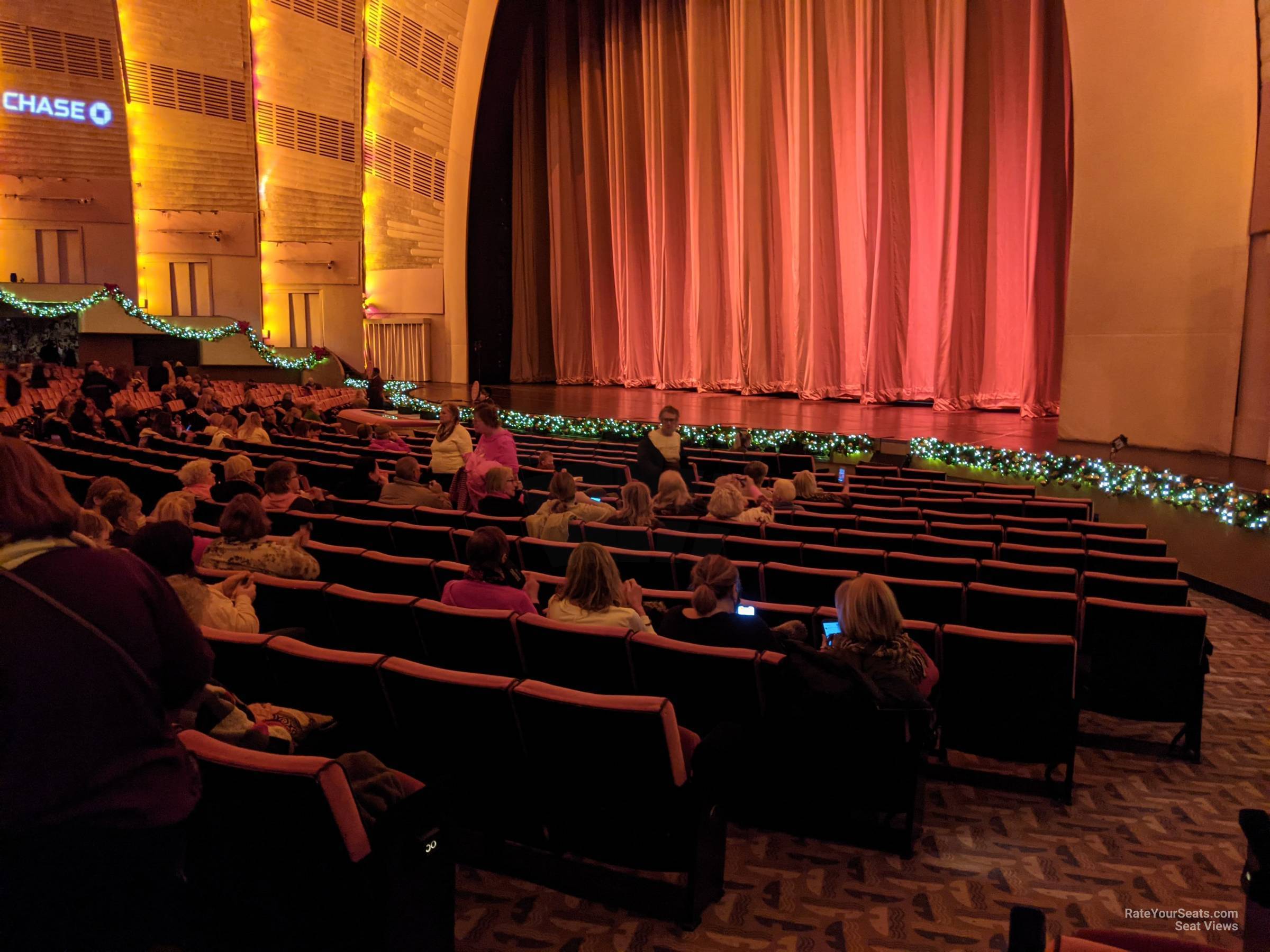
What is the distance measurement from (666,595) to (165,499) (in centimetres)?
232

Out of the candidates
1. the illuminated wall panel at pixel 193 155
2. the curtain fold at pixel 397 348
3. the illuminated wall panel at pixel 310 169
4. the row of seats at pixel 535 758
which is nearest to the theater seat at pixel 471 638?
the row of seats at pixel 535 758

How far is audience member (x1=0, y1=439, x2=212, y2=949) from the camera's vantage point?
1.51m

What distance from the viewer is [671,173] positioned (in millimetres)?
18516

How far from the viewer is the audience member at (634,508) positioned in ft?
17.3

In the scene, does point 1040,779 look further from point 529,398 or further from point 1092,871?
point 529,398

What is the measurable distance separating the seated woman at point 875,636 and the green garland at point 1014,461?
4977mm

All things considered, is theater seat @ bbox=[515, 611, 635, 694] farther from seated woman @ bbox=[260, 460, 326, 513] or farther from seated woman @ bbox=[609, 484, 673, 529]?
seated woman @ bbox=[260, 460, 326, 513]

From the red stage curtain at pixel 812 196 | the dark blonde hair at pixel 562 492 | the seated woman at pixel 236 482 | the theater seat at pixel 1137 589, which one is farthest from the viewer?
the red stage curtain at pixel 812 196

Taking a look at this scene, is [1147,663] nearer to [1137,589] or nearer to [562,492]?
[1137,589]

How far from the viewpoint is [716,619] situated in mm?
3168

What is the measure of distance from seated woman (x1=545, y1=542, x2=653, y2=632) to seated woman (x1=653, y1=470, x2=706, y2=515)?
8.08 feet

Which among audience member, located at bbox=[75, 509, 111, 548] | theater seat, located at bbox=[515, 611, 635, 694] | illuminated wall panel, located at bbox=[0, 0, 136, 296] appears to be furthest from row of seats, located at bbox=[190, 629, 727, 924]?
illuminated wall panel, located at bbox=[0, 0, 136, 296]

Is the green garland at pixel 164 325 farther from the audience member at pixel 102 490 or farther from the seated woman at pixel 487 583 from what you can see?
the seated woman at pixel 487 583

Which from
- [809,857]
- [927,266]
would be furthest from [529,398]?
[809,857]
